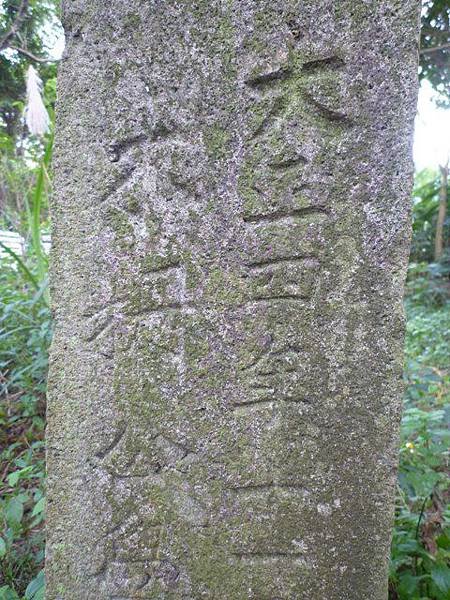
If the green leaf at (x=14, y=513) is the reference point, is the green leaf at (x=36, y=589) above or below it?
below

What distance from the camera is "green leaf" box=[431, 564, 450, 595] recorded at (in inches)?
49.0

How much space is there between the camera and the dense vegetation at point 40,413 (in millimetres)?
1384

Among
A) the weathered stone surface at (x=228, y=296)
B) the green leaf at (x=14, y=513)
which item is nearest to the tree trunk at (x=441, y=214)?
the weathered stone surface at (x=228, y=296)

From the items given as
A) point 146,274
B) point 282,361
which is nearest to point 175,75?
point 146,274

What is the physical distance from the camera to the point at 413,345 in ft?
13.2

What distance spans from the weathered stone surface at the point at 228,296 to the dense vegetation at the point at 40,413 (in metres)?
0.31

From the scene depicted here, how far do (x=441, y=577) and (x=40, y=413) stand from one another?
5.54 ft

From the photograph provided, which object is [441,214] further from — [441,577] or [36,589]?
[36,589]

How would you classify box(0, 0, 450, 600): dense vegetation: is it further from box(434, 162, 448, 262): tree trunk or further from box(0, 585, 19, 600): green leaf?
box(434, 162, 448, 262): tree trunk

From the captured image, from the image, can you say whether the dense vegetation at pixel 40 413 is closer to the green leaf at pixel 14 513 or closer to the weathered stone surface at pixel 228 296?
the green leaf at pixel 14 513

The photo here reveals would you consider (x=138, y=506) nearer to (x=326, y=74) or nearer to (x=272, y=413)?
(x=272, y=413)

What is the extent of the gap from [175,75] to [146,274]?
478 mm

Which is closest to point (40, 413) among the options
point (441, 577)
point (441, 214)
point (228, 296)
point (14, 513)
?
point (14, 513)

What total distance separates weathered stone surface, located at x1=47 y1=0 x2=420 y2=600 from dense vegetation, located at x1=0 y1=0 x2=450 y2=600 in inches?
12.1
